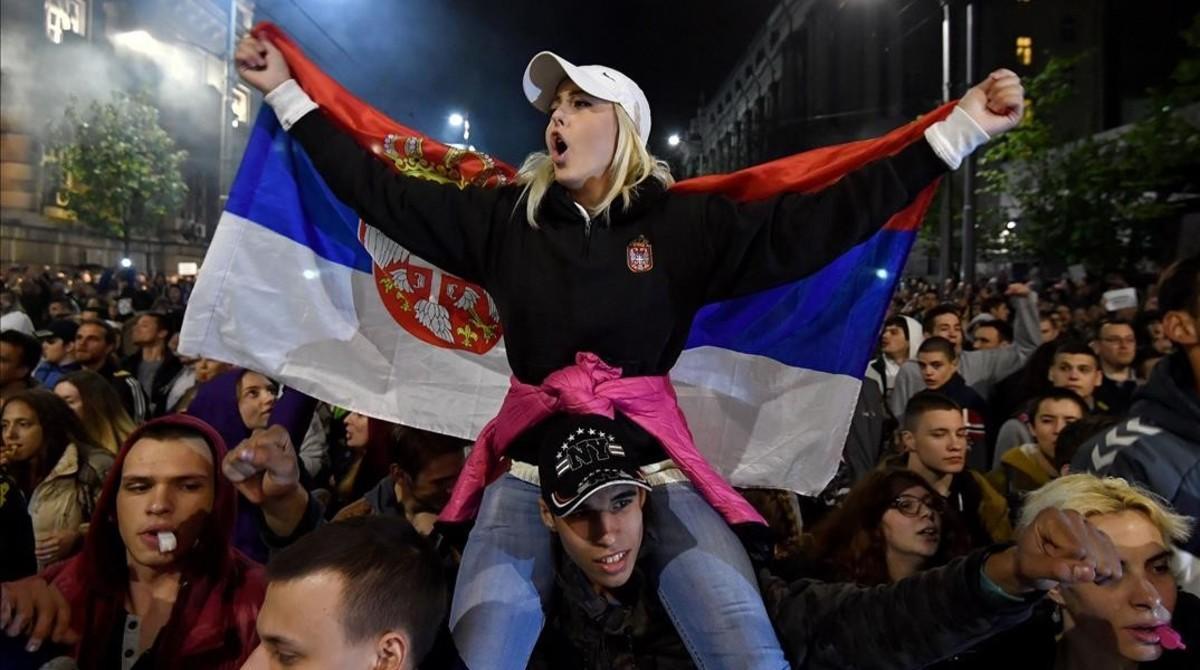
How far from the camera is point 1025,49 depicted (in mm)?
48906

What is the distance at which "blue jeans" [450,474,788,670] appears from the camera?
8.09 ft

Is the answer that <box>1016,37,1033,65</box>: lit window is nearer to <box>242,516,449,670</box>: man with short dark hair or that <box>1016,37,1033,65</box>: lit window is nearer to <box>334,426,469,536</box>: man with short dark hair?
<box>334,426,469,536</box>: man with short dark hair

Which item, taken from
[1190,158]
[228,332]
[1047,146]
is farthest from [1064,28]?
[228,332]

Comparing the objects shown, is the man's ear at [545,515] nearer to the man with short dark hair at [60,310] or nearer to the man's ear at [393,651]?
the man's ear at [393,651]

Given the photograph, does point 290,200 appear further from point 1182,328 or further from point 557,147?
point 1182,328

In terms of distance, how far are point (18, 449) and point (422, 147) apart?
2.84 metres

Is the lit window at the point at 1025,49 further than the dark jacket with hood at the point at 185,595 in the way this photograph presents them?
Yes

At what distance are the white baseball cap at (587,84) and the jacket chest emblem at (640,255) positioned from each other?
347 millimetres

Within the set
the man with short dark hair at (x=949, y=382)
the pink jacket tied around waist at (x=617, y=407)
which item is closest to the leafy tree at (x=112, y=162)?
the man with short dark hair at (x=949, y=382)

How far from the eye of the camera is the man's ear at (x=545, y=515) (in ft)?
8.38

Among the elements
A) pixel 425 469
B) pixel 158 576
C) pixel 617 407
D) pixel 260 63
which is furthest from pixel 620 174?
pixel 425 469

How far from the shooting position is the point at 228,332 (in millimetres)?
3684

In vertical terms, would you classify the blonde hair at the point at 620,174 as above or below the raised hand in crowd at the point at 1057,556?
above

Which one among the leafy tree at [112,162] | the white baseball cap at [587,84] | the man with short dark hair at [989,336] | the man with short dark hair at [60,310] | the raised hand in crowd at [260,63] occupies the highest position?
the leafy tree at [112,162]
